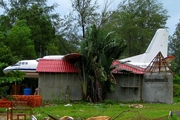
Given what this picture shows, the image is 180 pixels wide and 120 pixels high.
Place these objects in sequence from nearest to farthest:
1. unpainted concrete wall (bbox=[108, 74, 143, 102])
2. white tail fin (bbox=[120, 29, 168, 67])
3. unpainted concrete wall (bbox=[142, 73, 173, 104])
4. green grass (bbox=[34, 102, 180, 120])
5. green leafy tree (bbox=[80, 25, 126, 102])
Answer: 1. green grass (bbox=[34, 102, 180, 120])
2. green leafy tree (bbox=[80, 25, 126, 102])
3. unpainted concrete wall (bbox=[142, 73, 173, 104])
4. unpainted concrete wall (bbox=[108, 74, 143, 102])
5. white tail fin (bbox=[120, 29, 168, 67])

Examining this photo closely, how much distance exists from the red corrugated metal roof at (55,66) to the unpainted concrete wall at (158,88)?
222 inches

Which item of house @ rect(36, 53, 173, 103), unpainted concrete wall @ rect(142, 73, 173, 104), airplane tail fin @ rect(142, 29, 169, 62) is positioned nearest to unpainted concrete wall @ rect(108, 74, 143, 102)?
house @ rect(36, 53, 173, 103)

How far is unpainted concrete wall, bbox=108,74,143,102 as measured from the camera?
93.0ft

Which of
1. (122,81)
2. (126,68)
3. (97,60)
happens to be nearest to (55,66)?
(97,60)

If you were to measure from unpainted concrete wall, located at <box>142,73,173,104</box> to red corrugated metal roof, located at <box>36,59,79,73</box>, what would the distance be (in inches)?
222

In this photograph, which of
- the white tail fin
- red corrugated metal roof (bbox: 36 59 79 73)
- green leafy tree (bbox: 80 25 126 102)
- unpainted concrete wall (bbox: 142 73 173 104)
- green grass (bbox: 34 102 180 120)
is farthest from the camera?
the white tail fin

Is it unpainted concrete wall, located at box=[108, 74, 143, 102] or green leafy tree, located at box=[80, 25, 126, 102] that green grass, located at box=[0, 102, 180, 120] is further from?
unpainted concrete wall, located at box=[108, 74, 143, 102]

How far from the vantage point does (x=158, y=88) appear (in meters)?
27.8

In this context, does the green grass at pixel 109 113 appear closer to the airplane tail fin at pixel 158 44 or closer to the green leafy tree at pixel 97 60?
the green leafy tree at pixel 97 60

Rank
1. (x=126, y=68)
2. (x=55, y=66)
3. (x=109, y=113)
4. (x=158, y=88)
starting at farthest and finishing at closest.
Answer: (x=126, y=68), (x=158, y=88), (x=55, y=66), (x=109, y=113)

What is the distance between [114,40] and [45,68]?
556cm

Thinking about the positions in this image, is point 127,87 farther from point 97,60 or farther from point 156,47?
point 156,47

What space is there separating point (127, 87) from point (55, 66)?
232 inches

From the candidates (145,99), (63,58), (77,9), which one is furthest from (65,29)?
(145,99)
